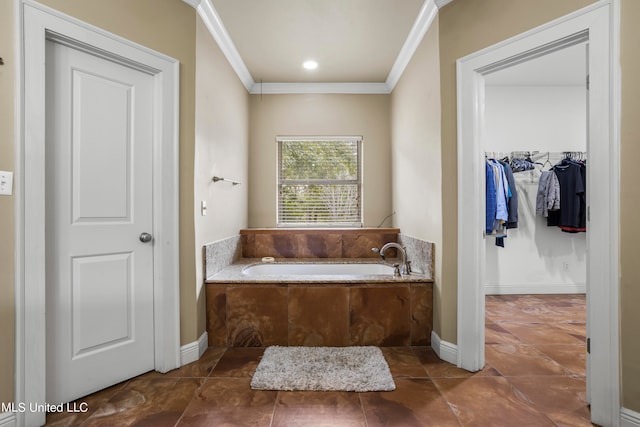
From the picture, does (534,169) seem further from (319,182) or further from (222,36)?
(222,36)

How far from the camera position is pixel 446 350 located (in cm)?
212

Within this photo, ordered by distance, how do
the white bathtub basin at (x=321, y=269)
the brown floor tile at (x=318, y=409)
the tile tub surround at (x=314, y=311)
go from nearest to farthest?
the brown floor tile at (x=318, y=409) < the tile tub surround at (x=314, y=311) < the white bathtub basin at (x=321, y=269)

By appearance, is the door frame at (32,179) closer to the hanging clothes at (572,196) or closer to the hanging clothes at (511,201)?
the hanging clothes at (511,201)

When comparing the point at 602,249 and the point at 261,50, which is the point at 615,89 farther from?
the point at 261,50

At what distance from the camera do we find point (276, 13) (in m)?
2.31

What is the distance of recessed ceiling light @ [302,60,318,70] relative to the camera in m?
3.05

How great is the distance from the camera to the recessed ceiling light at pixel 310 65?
10.0ft

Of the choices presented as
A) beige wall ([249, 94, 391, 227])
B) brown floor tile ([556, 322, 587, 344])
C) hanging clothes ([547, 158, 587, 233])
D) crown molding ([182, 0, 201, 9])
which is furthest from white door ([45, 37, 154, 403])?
hanging clothes ([547, 158, 587, 233])

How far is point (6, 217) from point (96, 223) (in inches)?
15.2

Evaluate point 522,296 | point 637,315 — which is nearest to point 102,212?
point 637,315

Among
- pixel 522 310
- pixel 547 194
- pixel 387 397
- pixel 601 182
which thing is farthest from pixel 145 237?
pixel 547 194

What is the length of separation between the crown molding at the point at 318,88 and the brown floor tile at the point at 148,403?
296cm

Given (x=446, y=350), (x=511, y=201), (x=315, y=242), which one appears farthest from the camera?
(x=315, y=242)

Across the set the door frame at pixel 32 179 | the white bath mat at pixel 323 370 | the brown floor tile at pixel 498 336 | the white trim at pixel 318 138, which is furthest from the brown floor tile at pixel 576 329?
the door frame at pixel 32 179
